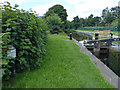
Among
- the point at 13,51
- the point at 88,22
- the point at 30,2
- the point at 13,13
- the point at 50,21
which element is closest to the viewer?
the point at 13,51

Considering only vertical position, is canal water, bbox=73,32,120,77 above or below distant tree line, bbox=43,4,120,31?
below

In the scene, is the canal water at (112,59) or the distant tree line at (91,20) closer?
the canal water at (112,59)

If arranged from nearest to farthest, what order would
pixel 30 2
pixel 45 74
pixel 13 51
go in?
pixel 13 51 < pixel 45 74 < pixel 30 2

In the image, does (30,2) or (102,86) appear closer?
(102,86)

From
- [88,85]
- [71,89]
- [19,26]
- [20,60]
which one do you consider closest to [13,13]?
[19,26]

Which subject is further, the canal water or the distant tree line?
the distant tree line

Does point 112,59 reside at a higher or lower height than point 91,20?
lower

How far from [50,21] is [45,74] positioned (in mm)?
20214

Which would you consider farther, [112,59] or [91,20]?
[91,20]

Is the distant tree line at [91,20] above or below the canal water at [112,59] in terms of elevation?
above

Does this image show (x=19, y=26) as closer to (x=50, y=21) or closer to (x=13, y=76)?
(x=13, y=76)

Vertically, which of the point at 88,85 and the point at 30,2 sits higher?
the point at 30,2

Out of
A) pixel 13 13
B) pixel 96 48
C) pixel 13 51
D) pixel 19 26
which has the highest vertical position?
pixel 13 13

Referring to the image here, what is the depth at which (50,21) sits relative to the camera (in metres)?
22.9
